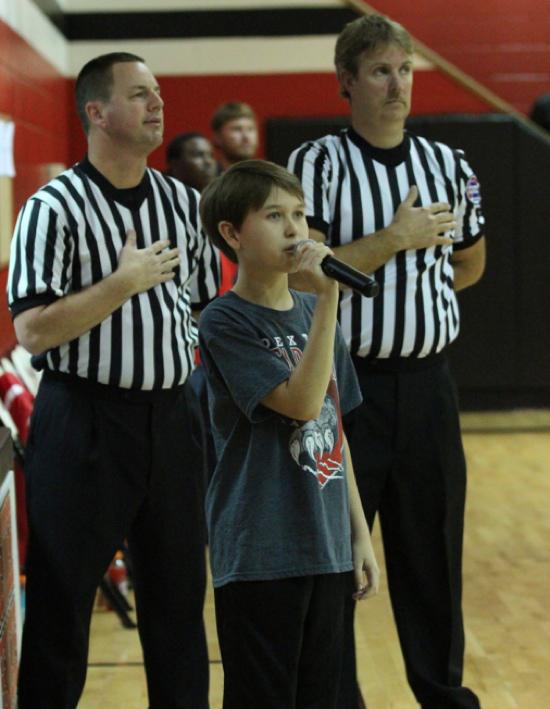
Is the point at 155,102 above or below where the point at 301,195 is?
above

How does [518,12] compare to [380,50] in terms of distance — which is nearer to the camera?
[380,50]

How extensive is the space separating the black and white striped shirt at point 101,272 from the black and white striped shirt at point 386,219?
405mm

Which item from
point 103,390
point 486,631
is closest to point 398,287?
point 103,390

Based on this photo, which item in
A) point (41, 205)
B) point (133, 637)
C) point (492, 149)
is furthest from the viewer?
point (492, 149)

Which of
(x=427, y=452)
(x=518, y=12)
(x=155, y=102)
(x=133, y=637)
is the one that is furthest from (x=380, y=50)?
(x=518, y=12)

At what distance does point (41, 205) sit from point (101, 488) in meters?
0.67

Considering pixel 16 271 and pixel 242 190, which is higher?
pixel 242 190

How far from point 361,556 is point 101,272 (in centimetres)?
93

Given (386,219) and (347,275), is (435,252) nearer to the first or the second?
(386,219)

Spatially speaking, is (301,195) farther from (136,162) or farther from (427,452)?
(427,452)

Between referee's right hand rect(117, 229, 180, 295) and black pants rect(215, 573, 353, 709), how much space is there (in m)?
0.79

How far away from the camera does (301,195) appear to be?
2.30 metres

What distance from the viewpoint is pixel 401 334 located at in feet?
9.84

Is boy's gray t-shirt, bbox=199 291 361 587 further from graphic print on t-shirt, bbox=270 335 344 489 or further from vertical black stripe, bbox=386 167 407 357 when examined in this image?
vertical black stripe, bbox=386 167 407 357
